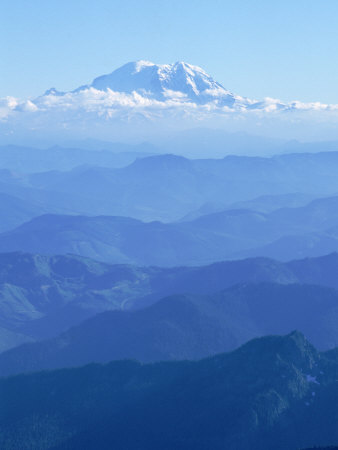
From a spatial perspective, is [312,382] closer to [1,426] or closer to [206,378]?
[206,378]

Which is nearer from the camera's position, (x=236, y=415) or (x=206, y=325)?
(x=236, y=415)

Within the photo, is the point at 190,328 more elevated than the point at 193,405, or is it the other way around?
the point at 193,405

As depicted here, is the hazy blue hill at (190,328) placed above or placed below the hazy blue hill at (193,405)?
below

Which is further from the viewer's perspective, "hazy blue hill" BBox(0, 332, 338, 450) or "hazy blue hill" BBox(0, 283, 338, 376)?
"hazy blue hill" BBox(0, 283, 338, 376)

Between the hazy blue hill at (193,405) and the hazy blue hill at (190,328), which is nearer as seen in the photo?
the hazy blue hill at (193,405)

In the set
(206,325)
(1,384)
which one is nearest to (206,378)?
(1,384)
